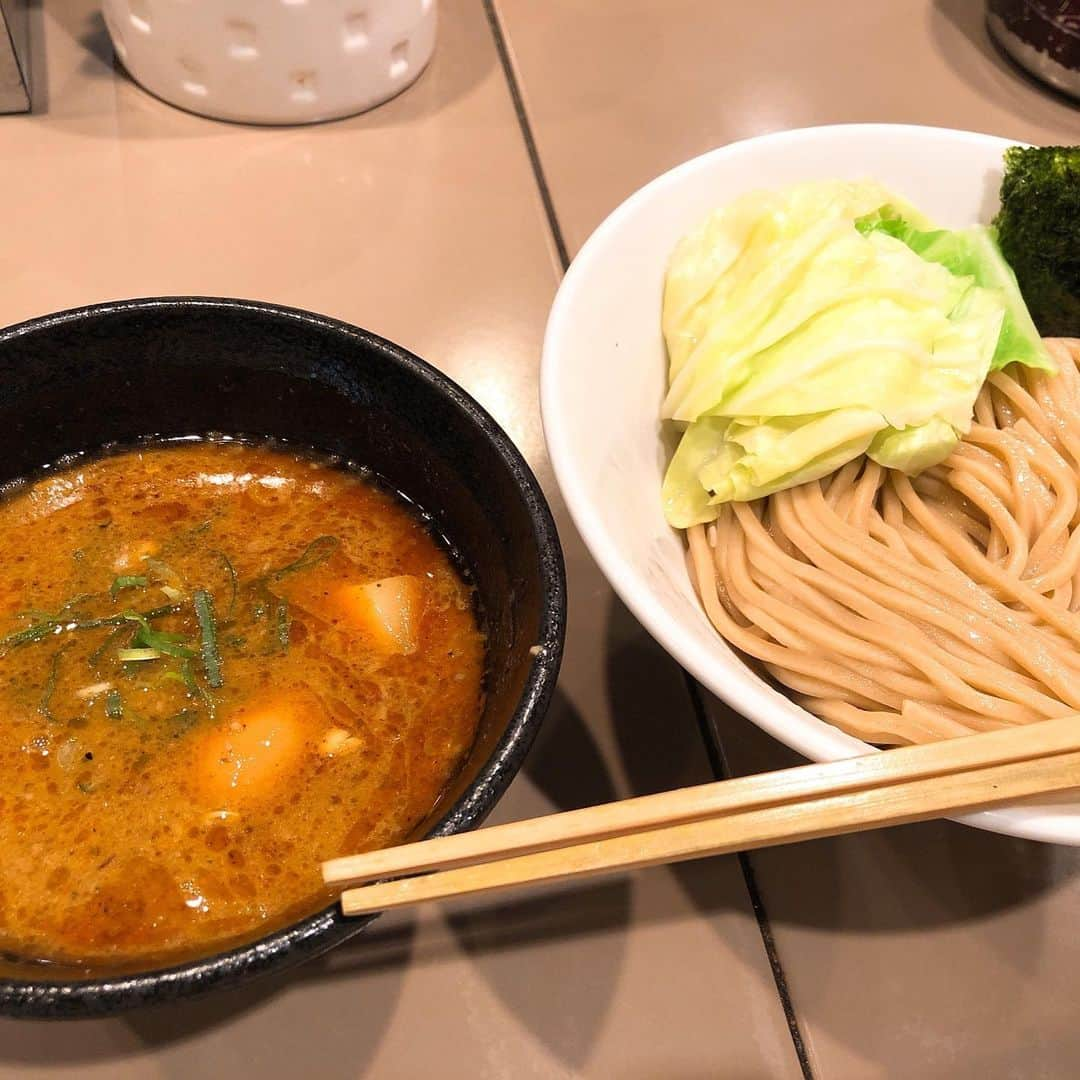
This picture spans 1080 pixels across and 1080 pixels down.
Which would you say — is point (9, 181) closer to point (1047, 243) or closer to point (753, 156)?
point (753, 156)

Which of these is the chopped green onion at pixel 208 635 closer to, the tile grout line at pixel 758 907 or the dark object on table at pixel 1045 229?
the tile grout line at pixel 758 907

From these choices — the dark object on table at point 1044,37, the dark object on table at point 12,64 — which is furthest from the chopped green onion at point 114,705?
the dark object on table at point 1044,37

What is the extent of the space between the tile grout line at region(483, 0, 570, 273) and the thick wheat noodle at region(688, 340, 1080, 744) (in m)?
0.84

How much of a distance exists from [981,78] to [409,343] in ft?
5.48

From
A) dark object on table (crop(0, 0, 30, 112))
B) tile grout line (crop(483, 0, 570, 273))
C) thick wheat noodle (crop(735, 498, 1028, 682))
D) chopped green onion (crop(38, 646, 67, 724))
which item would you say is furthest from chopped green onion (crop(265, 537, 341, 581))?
dark object on table (crop(0, 0, 30, 112))

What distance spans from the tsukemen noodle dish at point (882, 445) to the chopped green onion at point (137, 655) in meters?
0.65

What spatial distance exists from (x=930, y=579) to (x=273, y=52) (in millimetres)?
1572

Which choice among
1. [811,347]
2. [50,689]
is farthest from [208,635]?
[811,347]

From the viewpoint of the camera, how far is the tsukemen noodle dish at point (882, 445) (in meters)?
1.18

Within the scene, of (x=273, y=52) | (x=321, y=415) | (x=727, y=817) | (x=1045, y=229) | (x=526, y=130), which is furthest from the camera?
(x=526, y=130)

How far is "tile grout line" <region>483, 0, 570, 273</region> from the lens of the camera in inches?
78.9

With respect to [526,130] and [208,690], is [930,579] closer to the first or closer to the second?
[208,690]

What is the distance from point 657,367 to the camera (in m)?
1.40

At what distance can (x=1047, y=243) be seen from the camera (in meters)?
1.43
